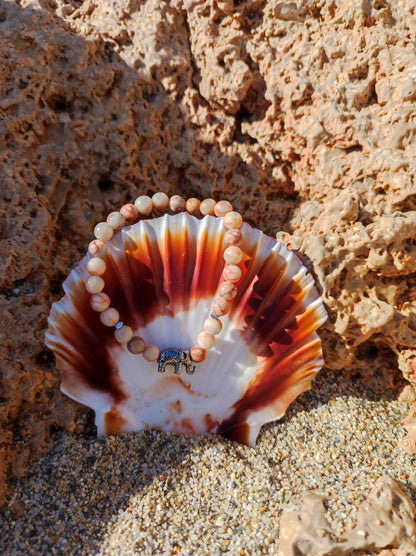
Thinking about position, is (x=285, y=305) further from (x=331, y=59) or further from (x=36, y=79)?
(x=36, y=79)

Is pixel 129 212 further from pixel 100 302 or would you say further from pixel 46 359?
pixel 46 359

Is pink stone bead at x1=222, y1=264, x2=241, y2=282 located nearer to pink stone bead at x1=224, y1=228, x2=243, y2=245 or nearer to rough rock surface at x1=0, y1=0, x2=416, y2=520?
pink stone bead at x1=224, y1=228, x2=243, y2=245

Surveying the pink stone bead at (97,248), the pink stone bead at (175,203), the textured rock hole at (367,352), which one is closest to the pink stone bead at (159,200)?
the pink stone bead at (175,203)

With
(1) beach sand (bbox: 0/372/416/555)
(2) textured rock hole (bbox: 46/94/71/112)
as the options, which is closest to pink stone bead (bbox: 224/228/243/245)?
(1) beach sand (bbox: 0/372/416/555)

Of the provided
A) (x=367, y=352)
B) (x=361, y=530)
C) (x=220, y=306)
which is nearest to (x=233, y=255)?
(x=220, y=306)

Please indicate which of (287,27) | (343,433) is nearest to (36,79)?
(287,27)

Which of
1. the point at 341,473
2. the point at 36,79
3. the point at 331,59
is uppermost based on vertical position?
the point at 331,59
